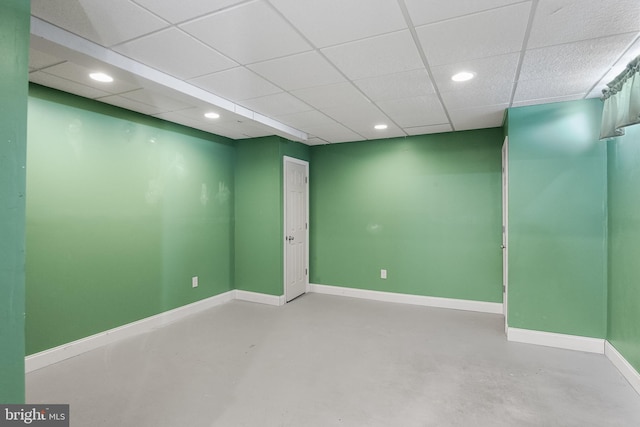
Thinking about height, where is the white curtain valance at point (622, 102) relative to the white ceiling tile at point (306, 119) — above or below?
below

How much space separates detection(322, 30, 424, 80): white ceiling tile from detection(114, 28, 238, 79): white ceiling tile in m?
0.80

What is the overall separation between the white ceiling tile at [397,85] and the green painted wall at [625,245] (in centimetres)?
169

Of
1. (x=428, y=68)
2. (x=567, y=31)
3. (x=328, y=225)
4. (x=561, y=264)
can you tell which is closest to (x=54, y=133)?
(x=428, y=68)

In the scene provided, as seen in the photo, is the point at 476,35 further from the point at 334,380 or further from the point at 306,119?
the point at 334,380

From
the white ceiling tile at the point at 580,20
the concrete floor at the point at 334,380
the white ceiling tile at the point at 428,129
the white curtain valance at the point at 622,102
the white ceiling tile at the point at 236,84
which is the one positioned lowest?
the concrete floor at the point at 334,380

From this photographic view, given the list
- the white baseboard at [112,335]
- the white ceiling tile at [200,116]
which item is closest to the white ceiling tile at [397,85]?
the white ceiling tile at [200,116]

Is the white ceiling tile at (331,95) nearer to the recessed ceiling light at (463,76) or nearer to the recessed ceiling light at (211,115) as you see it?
the recessed ceiling light at (463,76)

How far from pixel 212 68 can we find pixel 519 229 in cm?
331

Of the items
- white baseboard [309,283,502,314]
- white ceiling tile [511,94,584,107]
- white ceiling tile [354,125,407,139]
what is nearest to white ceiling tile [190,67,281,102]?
white ceiling tile [354,125,407,139]

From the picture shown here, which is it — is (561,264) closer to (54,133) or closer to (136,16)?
(136,16)

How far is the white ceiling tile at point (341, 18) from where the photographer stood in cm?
166

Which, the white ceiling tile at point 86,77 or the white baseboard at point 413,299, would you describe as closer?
the white ceiling tile at point 86,77

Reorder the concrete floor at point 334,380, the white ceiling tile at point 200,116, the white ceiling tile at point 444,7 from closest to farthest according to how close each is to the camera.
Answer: the white ceiling tile at point 444,7
the concrete floor at point 334,380
the white ceiling tile at point 200,116

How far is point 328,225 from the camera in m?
5.37
